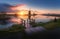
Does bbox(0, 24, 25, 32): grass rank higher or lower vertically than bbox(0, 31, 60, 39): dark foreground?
higher

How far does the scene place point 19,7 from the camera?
152 cm

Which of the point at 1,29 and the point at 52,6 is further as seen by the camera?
the point at 52,6

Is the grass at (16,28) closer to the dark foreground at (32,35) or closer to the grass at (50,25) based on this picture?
the dark foreground at (32,35)

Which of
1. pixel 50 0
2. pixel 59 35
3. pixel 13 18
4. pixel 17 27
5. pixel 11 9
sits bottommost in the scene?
pixel 59 35

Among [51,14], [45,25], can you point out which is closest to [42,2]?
[51,14]

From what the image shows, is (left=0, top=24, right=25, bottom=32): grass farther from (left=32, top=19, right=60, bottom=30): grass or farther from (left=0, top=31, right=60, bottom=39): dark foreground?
(left=32, top=19, right=60, bottom=30): grass

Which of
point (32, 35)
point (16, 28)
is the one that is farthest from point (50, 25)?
point (16, 28)

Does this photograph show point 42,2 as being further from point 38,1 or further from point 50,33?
point 50,33

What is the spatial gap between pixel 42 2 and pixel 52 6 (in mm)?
141

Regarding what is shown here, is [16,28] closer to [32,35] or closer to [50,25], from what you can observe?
[32,35]

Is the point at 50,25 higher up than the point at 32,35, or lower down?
higher up

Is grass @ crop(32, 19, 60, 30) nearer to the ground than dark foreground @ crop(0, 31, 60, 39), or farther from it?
farther from it

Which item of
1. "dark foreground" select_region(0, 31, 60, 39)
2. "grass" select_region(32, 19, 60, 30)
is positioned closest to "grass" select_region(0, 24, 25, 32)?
"dark foreground" select_region(0, 31, 60, 39)

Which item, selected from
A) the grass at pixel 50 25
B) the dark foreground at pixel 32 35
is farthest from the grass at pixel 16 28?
the grass at pixel 50 25
